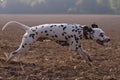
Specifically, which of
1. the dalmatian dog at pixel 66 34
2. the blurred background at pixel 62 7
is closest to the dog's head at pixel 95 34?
the dalmatian dog at pixel 66 34

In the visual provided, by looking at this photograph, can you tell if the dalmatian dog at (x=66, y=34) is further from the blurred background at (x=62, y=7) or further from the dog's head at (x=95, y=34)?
the blurred background at (x=62, y=7)

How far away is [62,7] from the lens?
140875 mm

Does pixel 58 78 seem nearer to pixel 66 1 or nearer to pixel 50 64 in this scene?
pixel 50 64

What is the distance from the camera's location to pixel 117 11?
420 feet

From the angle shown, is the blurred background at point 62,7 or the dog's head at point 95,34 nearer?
the dog's head at point 95,34

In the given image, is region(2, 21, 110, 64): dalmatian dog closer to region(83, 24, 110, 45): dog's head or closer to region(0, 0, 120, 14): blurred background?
region(83, 24, 110, 45): dog's head

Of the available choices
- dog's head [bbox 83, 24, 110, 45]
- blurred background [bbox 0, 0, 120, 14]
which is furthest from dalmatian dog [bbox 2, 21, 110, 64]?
blurred background [bbox 0, 0, 120, 14]

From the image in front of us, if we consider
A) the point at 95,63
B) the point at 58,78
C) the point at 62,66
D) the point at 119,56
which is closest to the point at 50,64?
the point at 62,66

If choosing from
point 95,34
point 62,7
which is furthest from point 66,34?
point 62,7

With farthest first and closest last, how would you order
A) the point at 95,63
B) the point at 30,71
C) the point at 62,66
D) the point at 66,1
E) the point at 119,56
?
the point at 66,1 < the point at 119,56 < the point at 95,63 < the point at 62,66 < the point at 30,71

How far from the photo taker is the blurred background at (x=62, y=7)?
132 meters

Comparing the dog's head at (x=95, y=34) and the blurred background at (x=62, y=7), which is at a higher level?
the blurred background at (x=62, y=7)

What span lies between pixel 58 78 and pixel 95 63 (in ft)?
9.87

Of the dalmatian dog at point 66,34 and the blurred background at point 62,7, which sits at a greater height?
the blurred background at point 62,7
